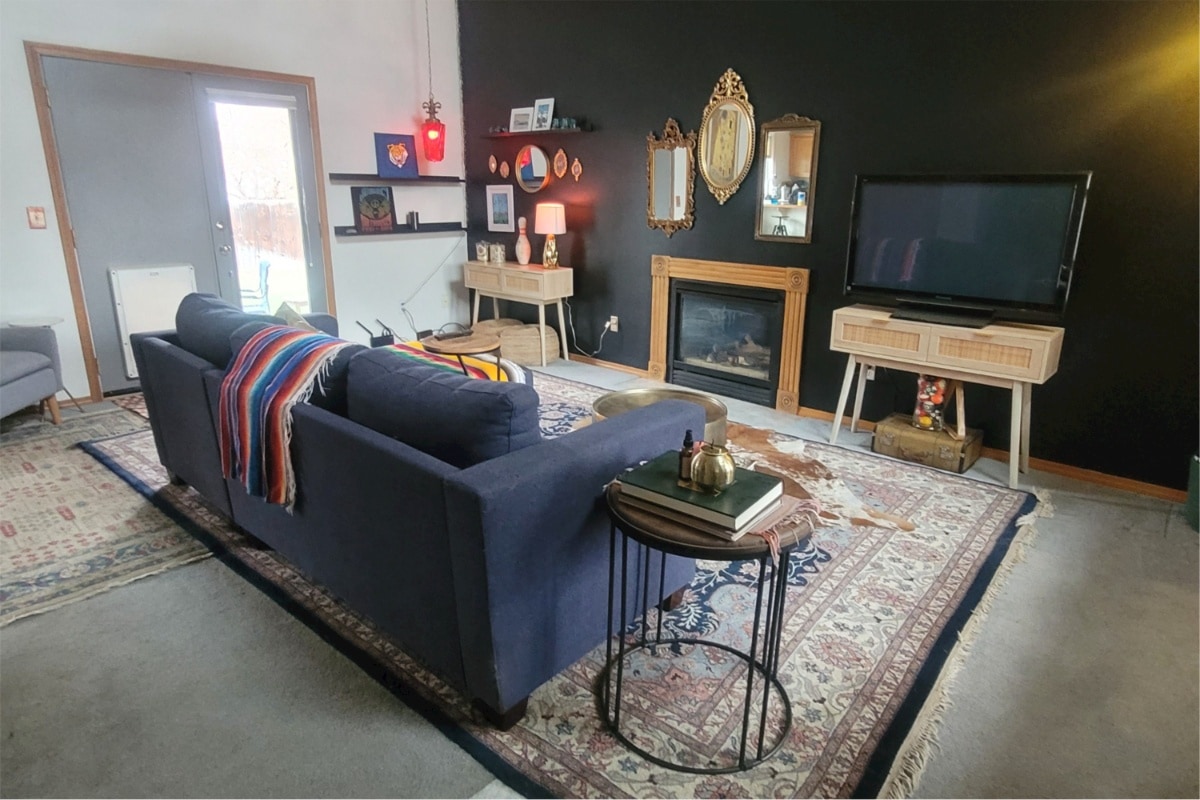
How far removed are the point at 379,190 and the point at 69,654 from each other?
4282 millimetres

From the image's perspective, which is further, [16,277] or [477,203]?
[477,203]

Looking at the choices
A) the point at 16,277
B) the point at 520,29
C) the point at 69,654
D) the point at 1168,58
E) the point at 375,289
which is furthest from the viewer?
the point at 375,289

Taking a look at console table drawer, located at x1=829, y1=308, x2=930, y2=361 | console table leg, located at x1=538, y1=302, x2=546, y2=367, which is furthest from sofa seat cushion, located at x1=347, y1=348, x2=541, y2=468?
console table leg, located at x1=538, y1=302, x2=546, y2=367

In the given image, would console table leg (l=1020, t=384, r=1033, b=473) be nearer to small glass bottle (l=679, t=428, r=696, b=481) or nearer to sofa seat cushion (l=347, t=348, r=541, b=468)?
small glass bottle (l=679, t=428, r=696, b=481)

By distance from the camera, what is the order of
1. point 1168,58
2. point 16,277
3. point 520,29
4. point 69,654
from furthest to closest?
point 520,29, point 16,277, point 1168,58, point 69,654

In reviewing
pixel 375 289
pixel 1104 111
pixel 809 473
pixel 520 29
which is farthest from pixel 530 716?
pixel 520 29

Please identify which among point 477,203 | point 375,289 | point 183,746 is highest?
point 477,203

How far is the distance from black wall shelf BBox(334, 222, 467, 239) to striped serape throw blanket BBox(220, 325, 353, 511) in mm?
3326

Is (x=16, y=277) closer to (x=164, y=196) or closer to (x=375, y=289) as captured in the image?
(x=164, y=196)

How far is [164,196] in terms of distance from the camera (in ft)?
15.0

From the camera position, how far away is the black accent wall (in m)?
3.07

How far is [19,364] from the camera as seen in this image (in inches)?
146

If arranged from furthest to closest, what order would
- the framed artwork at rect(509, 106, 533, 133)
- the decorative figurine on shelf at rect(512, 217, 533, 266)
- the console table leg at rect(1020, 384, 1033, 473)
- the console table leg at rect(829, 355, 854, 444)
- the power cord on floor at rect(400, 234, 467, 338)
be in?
the power cord on floor at rect(400, 234, 467, 338) → the decorative figurine on shelf at rect(512, 217, 533, 266) → the framed artwork at rect(509, 106, 533, 133) → the console table leg at rect(829, 355, 854, 444) → the console table leg at rect(1020, 384, 1033, 473)

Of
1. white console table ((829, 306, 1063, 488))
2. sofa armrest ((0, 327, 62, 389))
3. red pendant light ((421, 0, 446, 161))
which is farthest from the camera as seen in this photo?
red pendant light ((421, 0, 446, 161))
